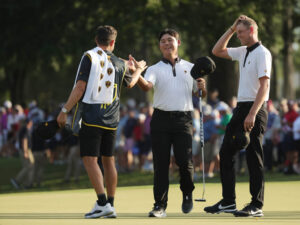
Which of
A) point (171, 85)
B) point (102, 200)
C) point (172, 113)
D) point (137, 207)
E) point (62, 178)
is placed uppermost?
point (171, 85)

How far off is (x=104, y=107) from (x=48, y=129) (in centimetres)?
66

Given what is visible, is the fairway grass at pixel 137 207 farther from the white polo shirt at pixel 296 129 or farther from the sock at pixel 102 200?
the white polo shirt at pixel 296 129

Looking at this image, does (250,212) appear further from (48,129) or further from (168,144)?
(48,129)

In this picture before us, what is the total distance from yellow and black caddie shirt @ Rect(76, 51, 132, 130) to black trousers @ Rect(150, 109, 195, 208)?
494mm

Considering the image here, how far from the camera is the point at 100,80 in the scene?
802cm

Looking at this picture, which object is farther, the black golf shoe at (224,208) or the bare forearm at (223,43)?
the bare forearm at (223,43)

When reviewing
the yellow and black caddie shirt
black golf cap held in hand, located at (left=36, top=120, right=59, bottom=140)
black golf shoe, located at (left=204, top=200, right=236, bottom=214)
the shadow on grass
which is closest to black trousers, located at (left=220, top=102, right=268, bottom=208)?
black golf shoe, located at (left=204, top=200, right=236, bottom=214)

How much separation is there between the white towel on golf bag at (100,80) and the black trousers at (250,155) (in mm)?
1344

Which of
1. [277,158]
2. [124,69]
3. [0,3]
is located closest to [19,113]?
[0,3]

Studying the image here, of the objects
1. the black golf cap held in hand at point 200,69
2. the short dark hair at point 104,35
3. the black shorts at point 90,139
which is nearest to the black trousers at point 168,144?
the black golf cap held in hand at point 200,69

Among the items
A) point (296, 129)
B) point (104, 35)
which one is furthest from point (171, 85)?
point (296, 129)

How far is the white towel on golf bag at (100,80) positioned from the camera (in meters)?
7.96

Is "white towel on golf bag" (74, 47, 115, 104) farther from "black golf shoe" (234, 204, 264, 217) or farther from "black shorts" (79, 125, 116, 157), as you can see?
"black golf shoe" (234, 204, 264, 217)
